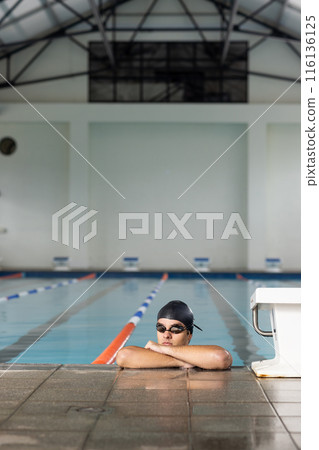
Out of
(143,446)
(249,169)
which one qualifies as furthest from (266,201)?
(143,446)

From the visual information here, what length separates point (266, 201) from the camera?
16.2 m

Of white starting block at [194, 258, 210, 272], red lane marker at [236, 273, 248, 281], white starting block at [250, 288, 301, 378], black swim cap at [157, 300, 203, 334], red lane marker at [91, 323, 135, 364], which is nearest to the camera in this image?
white starting block at [250, 288, 301, 378]

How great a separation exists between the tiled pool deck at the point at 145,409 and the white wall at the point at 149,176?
1331 cm

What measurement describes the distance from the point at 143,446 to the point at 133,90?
14936mm

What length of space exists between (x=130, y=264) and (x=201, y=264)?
1873 mm

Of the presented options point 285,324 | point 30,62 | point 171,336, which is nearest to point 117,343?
point 171,336

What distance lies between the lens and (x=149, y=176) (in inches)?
653

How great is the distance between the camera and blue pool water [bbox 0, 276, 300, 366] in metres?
5.02

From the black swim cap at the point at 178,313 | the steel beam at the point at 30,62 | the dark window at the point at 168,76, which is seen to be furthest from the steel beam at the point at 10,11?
the black swim cap at the point at 178,313

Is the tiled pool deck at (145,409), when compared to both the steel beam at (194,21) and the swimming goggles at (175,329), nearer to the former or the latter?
the swimming goggles at (175,329)

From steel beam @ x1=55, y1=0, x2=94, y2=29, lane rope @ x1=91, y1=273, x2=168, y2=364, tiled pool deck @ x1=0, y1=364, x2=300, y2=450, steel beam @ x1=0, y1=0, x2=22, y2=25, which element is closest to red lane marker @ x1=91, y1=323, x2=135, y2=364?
lane rope @ x1=91, y1=273, x2=168, y2=364

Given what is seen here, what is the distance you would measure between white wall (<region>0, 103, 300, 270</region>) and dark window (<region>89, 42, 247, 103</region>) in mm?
434

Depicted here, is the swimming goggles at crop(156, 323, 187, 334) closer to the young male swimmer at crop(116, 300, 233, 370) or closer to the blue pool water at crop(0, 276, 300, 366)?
the young male swimmer at crop(116, 300, 233, 370)

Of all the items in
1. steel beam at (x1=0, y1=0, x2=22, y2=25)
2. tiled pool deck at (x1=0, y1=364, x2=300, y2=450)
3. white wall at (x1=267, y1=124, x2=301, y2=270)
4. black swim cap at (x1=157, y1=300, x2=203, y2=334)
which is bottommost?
tiled pool deck at (x1=0, y1=364, x2=300, y2=450)
